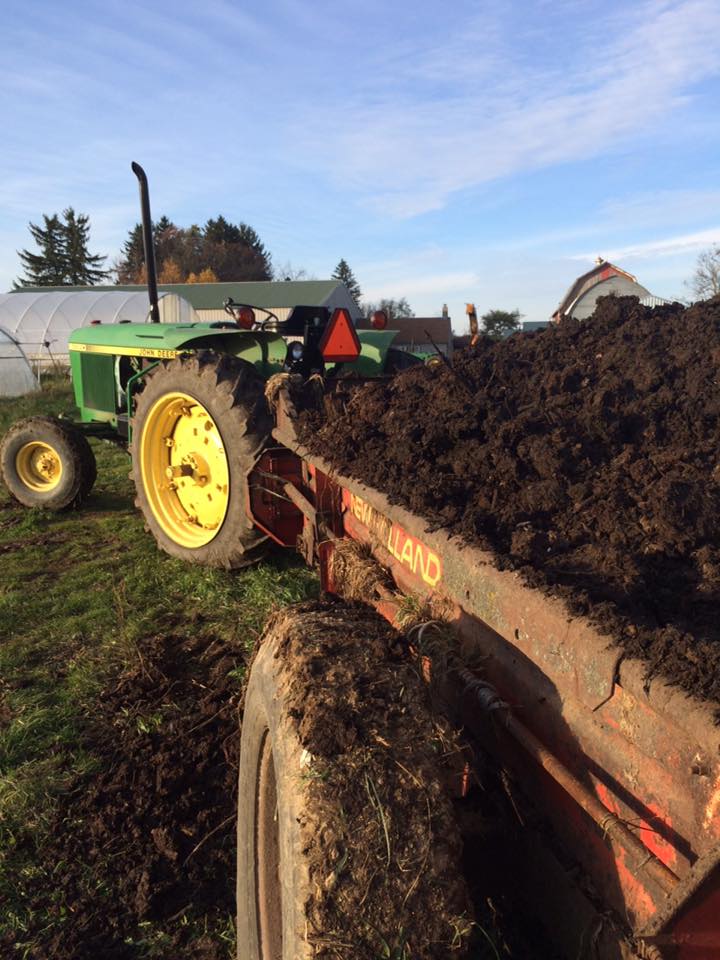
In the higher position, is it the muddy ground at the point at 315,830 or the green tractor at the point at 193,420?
the green tractor at the point at 193,420

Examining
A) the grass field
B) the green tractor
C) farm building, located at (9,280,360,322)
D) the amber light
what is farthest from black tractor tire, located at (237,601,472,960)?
farm building, located at (9,280,360,322)

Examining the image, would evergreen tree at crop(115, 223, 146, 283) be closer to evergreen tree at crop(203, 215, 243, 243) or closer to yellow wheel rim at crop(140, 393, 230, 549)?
evergreen tree at crop(203, 215, 243, 243)

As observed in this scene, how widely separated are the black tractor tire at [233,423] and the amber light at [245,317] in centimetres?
69

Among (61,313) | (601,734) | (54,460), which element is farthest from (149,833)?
(61,313)

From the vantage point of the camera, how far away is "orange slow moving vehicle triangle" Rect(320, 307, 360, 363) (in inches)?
183

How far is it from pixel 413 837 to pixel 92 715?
222 centimetres

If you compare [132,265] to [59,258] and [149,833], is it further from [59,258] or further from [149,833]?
[149,833]

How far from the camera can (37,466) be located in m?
6.80

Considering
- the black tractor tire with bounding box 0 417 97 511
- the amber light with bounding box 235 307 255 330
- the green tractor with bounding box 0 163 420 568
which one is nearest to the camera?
the green tractor with bounding box 0 163 420 568

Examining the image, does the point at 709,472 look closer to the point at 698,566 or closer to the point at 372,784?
the point at 698,566

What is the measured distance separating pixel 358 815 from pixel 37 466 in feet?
20.5

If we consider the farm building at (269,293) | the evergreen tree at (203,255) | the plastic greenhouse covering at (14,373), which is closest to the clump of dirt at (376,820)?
the plastic greenhouse covering at (14,373)

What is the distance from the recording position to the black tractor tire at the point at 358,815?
1.34m

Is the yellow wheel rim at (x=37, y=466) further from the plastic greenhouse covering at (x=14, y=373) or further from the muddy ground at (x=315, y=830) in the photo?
the plastic greenhouse covering at (x=14, y=373)
